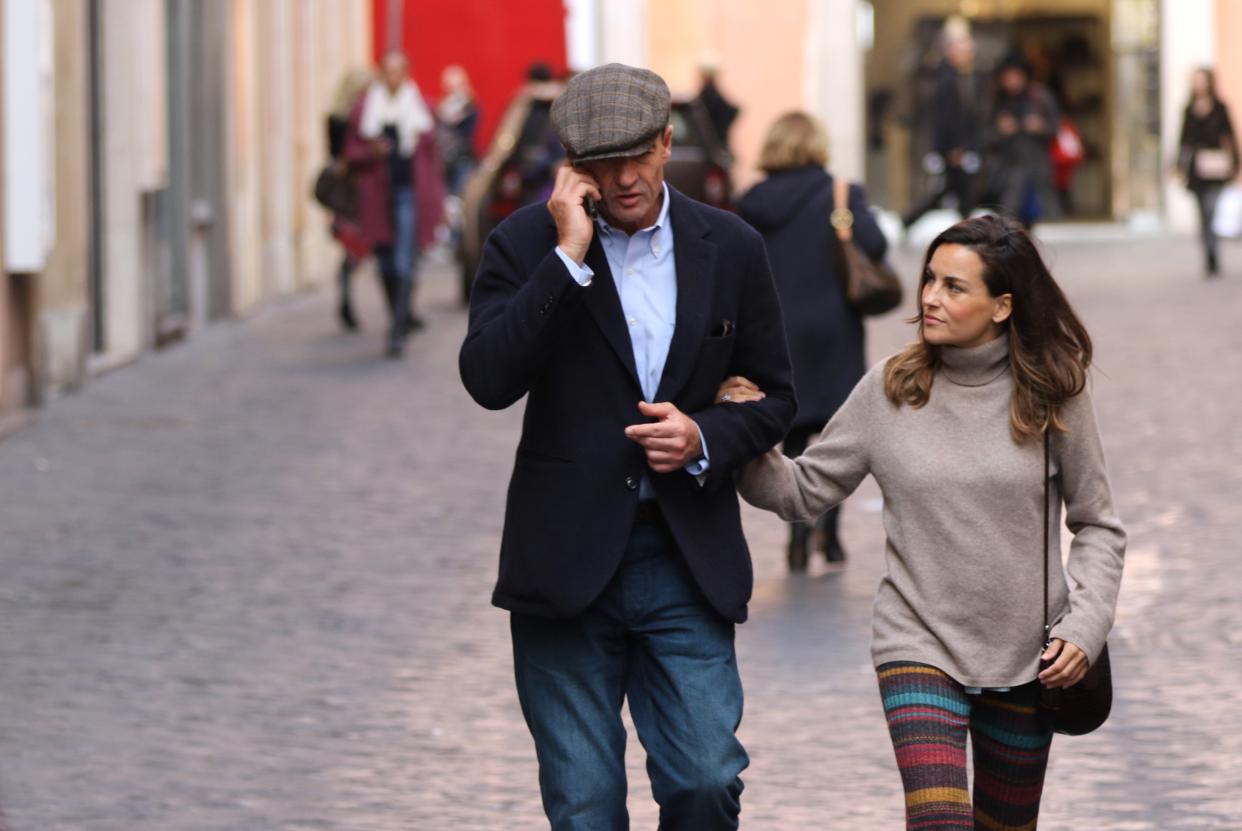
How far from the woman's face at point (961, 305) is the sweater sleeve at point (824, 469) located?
0.16 meters

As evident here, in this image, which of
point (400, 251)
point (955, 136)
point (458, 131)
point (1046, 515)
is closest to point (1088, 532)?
point (1046, 515)

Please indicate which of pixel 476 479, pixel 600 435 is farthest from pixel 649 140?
pixel 476 479

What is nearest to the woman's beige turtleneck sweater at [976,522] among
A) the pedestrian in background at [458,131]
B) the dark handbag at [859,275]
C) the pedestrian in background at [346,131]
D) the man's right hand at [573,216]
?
the man's right hand at [573,216]

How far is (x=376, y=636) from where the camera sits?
770 centimetres

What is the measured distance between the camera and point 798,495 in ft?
14.1

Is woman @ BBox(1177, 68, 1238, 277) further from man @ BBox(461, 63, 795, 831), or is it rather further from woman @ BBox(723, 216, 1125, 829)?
man @ BBox(461, 63, 795, 831)

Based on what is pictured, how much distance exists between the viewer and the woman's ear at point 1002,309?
4.18 metres

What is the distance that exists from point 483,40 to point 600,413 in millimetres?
30996

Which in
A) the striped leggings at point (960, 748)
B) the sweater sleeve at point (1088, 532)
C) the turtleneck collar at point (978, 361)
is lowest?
the striped leggings at point (960, 748)

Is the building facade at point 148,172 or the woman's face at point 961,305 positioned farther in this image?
the building facade at point 148,172

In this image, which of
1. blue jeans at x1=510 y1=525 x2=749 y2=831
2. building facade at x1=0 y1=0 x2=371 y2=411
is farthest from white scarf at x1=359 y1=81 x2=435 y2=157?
blue jeans at x1=510 y1=525 x2=749 y2=831

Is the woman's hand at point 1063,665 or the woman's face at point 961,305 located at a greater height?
the woman's face at point 961,305

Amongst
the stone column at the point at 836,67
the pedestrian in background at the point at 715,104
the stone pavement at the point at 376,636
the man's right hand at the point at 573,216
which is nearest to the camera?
the man's right hand at the point at 573,216

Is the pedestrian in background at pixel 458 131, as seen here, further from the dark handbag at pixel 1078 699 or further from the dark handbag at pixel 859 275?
the dark handbag at pixel 1078 699
